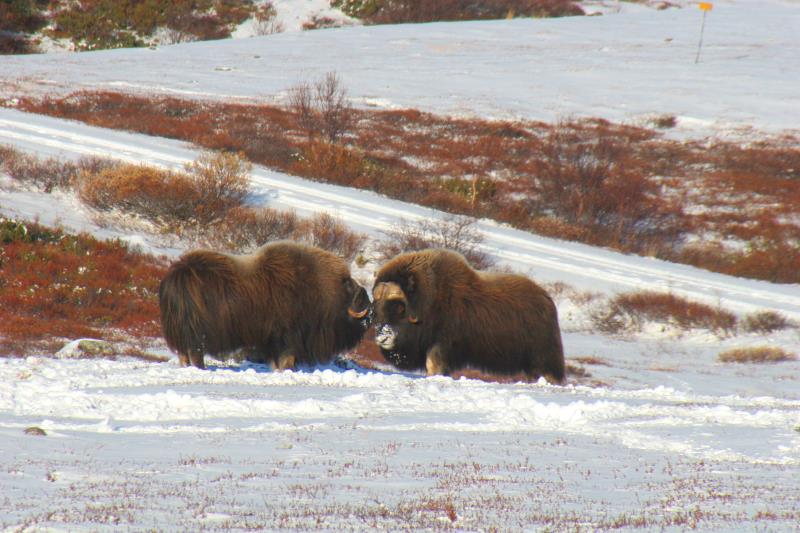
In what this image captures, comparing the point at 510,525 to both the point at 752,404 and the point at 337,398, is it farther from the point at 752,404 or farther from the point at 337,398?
the point at 752,404

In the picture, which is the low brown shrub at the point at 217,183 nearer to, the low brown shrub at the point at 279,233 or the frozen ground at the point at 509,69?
the low brown shrub at the point at 279,233

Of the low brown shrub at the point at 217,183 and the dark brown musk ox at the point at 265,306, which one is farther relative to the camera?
→ the low brown shrub at the point at 217,183

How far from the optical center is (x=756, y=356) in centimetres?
2202

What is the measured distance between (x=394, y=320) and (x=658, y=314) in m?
13.3

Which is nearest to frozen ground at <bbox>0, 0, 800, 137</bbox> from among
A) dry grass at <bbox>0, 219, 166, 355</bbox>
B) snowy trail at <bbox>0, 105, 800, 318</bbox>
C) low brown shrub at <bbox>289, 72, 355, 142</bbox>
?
low brown shrub at <bbox>289, 72, 355, 142</bbox>

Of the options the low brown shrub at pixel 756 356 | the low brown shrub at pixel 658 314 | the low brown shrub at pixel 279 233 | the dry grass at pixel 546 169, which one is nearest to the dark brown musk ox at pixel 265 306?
the low brown shrub at pixel 756 356

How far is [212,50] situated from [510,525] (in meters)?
58.5

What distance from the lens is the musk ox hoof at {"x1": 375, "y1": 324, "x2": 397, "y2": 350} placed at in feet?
42.2

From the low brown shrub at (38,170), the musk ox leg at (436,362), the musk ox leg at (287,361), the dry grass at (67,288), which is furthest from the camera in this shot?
the low brown shrub at (38,170)

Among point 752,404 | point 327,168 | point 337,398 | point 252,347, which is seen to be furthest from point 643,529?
point 327,168

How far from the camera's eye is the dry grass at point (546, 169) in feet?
109

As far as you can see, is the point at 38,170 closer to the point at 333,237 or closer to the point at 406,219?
the point at 333,237

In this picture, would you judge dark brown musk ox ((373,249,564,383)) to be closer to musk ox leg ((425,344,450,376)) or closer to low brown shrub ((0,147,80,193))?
musk ox leg ((425,344,450,376))

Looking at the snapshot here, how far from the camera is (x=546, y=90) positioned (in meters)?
54.2
